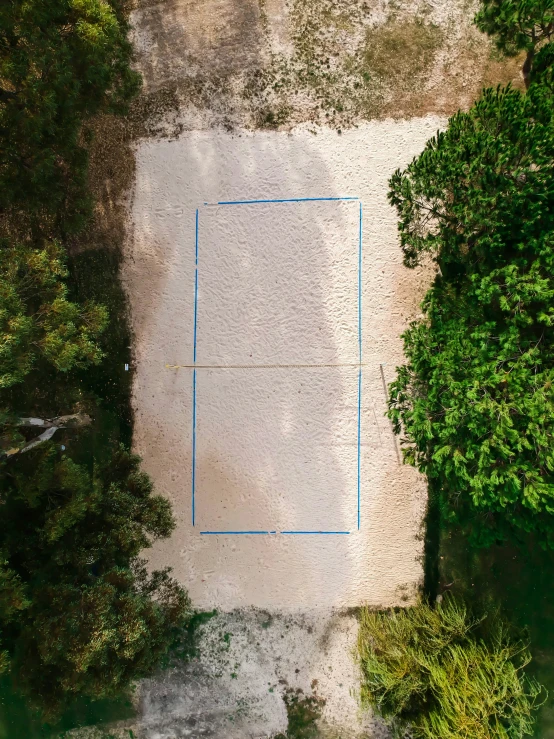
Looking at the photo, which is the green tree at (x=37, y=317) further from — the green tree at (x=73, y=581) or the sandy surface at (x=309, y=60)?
the sandy surface at (x=309, y=60)

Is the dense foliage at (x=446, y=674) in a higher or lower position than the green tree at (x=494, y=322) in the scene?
lower

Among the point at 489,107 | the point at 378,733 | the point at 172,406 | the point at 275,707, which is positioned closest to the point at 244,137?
the point at 489,107

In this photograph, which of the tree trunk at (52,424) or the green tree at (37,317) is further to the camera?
the tree trunk at (52,424)

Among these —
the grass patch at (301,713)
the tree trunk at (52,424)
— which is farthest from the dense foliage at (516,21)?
the grass patch at (301,713)

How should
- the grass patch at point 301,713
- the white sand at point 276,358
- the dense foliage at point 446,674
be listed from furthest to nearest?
1. the white sand at point 276,358
2. the grass patch at point 301,713
3. the dense foliage at point 446,674

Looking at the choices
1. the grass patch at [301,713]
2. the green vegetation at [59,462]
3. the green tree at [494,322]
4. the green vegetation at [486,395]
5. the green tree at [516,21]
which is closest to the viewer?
the green tree at [494,322]

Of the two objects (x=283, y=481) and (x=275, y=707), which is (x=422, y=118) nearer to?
(x=283, y=481)

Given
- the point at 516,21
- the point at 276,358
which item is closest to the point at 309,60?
the point at 516,21

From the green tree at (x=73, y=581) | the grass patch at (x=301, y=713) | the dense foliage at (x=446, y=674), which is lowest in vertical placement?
the grass patch at (x=301, y=713)
